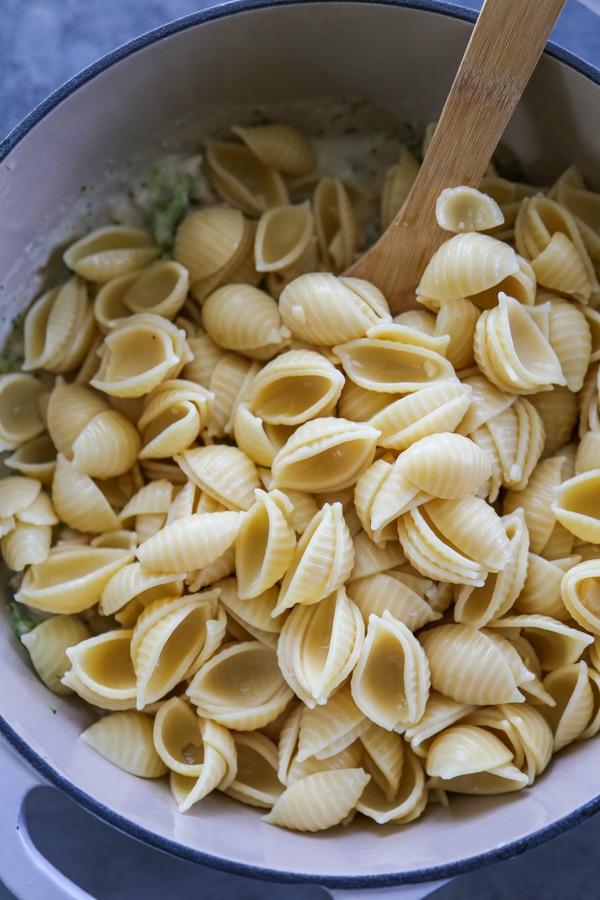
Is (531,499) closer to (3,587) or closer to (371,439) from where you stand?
(371,439)

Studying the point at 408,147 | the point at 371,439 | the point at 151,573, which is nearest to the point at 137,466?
the point at 151,573

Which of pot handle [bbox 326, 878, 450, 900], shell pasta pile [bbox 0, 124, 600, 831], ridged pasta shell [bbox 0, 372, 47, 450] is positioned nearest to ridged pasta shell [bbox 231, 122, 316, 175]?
shell pasta pile [bbox 0, 124, 600, 831]

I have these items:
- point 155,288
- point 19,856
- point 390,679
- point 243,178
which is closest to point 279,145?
point 243,178

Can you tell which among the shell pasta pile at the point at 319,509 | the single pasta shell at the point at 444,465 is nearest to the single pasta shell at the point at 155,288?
the shell pasta pile at the point at 319,509

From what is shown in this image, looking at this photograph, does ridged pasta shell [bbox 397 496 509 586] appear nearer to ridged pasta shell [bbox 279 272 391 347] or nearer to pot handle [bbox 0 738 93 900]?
ridged pasta shell [bbox 279 272 391 347]

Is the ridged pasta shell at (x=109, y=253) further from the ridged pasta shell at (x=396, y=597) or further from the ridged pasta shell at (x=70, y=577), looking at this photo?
the ridged pasta shell at (x=396, y=597)

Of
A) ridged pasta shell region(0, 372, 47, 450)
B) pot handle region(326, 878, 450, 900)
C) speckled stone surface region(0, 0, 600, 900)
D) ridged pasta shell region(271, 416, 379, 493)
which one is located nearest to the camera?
pot handle region(326, 878, 450, 900)
